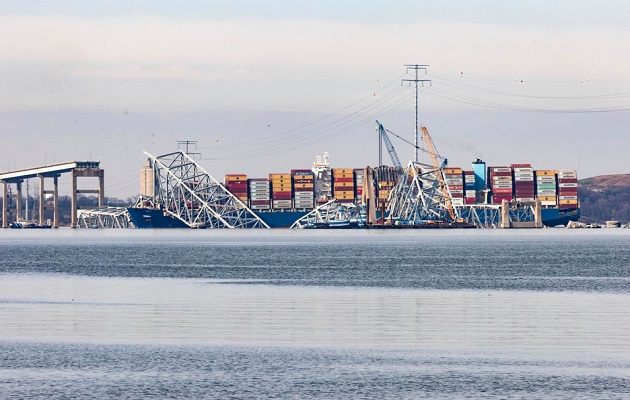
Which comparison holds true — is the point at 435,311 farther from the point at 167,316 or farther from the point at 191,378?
the point at 191,378

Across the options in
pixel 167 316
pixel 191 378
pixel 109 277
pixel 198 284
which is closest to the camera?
pixel 191 378

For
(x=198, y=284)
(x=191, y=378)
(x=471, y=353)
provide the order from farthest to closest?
(x=198, y=284)
(x=471, y=353)
(x=191, y=378)

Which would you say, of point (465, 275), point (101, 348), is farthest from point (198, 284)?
point (101, 348)

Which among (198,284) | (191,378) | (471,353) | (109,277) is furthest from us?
(109,277)

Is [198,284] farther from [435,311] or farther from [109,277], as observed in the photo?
[435,311]

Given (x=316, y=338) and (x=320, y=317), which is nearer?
(x=316, y=338)

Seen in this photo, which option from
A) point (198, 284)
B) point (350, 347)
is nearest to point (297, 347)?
point (350, 347)

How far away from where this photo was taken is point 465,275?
217 feet

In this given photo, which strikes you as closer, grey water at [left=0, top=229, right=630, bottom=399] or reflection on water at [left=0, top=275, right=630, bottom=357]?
grey water at [left=0, top=229, right=630, bottom=399]

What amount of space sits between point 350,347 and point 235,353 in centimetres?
328

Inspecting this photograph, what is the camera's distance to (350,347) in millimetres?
30172

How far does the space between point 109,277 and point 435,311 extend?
2978 centimetres

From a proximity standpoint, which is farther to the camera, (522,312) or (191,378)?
(522,312)

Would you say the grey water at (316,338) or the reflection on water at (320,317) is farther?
the reflection on water at (320,317)
